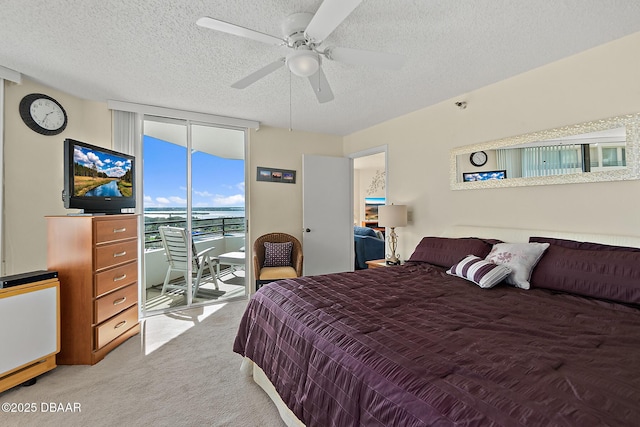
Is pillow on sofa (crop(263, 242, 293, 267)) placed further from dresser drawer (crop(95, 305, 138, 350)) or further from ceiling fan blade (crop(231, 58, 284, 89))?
ceiling fan blade (crop(231, 58, 284, 89))

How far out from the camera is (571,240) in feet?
7.48

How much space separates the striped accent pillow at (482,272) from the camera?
2104 millimetres

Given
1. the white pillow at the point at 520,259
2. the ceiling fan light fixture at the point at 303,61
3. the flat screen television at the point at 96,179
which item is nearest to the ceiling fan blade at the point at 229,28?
the ceiling fan light fixture at the point at 303,61

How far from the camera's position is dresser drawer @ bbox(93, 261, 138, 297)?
8.40ft

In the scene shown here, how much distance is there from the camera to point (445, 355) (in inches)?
45.4

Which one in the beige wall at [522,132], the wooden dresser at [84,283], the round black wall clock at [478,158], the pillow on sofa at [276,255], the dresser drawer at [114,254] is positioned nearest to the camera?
the beige wall at [522,132]

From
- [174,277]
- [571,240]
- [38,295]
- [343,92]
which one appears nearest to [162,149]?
[174,277]

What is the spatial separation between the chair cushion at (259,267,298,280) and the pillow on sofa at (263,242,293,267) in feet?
0.54

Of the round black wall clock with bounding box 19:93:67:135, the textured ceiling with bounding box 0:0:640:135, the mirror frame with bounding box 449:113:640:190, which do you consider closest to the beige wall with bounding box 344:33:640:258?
the mirror frame with bounding box 449:113:640:190

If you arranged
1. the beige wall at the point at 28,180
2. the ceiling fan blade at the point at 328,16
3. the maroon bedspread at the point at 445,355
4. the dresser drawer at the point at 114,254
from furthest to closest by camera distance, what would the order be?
the beige wall at the point at 28,180 < the dresser drawer at the point at 114,254 < the ceiling fan blade at the point at 328,16 < the maroon bedspread at the point at 445,355

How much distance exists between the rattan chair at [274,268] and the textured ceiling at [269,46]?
191 centimetres

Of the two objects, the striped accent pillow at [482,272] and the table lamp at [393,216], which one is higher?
the table lamp at [393,216]

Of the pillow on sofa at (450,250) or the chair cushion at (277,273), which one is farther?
the chair cushion at (277,273)

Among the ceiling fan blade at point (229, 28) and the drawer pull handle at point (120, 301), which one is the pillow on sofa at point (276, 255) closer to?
the drawer pull handle at point (120, 301)
